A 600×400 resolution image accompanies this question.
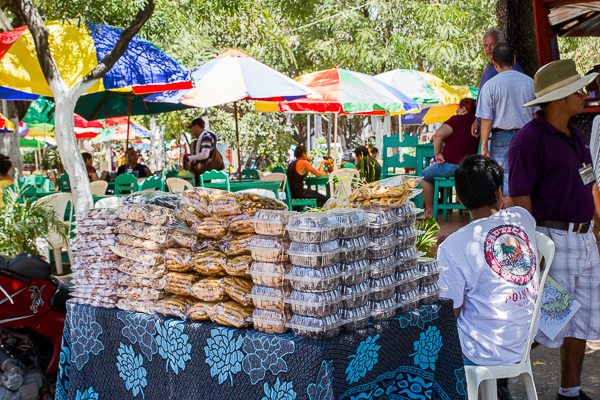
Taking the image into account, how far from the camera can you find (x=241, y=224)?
7.61ft

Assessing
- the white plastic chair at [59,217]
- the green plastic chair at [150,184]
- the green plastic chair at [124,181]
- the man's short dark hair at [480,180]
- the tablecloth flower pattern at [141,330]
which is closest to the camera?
the tablecloth flower pattern at [141,330]

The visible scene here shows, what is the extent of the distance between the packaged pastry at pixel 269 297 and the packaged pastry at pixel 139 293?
0.54 meters

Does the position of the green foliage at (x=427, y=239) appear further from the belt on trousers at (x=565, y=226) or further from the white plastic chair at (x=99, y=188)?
the white plastic chair at (x=99, y=188)

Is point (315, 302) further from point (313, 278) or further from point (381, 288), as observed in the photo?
point (381, 288)

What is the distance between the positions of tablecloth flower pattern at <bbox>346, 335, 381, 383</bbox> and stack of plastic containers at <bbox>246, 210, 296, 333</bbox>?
285mm

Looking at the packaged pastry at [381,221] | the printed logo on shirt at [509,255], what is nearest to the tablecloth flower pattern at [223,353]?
the packaged pastry at [381,221]

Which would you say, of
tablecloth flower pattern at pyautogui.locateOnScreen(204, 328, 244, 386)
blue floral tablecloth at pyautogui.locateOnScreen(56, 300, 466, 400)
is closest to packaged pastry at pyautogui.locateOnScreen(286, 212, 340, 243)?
blue floral tablecloth at pyautogui.locateOnScreen(56, 300, 466, 400)

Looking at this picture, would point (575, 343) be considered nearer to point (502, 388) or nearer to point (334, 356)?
point (502, 388)

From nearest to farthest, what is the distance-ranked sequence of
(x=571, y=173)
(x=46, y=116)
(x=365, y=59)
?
(x=571, y=173) → (x=46, y=116) → (x=365, y=59)

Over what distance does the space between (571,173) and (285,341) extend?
219 cm

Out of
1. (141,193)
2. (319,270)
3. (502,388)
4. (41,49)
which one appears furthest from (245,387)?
(41,49)

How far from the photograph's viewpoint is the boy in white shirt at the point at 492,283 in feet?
8.86

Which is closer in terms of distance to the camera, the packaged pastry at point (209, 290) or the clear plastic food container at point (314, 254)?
the clear plastic food container at point (314, 254)

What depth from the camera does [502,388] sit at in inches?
132
